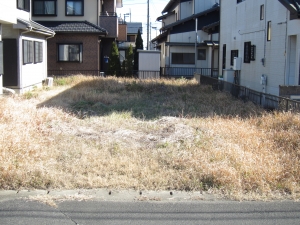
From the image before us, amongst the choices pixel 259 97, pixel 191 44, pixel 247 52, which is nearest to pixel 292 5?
pixel 259 97

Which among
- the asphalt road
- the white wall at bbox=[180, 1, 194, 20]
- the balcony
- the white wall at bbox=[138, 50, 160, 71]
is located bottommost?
the asphalt road

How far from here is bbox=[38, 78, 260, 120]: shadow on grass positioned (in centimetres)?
1217

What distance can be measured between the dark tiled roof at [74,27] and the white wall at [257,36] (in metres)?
8.02

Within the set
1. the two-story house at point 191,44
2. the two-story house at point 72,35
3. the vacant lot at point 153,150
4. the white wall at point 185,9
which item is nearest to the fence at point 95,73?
the two-story house at point 72,35

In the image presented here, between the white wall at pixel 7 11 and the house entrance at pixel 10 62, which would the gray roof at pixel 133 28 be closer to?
the house entrance at pixel 10 62

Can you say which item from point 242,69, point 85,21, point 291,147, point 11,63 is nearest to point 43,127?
point 291,147

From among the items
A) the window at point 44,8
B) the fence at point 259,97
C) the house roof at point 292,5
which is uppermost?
the window at point 44,8

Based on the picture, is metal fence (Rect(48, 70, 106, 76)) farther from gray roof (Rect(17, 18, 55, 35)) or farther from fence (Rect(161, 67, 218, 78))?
fence (Rect(161, 67, 218, 78))

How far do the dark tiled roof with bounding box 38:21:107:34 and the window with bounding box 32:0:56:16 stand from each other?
0.59 meters

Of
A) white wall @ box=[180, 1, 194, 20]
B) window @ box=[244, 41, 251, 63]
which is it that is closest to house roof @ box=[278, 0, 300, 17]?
window @ box=[244, 41, 251, 63]

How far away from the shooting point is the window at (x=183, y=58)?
32781mm

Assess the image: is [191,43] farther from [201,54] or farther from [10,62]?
[10,62]

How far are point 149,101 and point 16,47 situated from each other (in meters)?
5.65

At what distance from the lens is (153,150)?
768 centimetres
